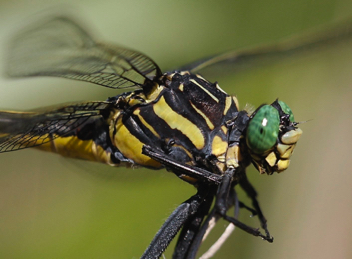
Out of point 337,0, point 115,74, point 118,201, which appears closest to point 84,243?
point 118,201

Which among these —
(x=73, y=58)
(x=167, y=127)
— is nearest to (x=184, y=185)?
(x=167, y=127)

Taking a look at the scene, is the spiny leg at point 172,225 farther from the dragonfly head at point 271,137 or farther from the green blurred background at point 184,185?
the green blurred background at point 184,185

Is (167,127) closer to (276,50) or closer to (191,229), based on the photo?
(191,229)

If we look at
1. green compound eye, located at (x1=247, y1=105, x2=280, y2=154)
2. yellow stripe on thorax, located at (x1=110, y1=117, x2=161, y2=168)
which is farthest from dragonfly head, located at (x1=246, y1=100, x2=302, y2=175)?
yellow stripe on thorax, located at (x1=110, y1=117, x2=161, y2=168)

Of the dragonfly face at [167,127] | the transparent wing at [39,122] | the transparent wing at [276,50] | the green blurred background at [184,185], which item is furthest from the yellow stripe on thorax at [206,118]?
the green blurred background at [184,185]

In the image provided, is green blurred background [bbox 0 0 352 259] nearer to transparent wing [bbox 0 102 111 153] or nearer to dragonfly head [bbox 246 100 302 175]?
transparent wing [bbox 0 102 111 153]

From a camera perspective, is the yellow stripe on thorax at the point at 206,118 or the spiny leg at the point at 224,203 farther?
the yellow stripe on thorax at the point at 206,118
